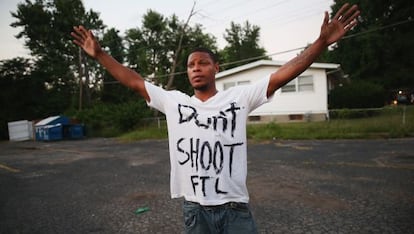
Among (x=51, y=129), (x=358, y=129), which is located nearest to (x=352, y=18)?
(x=358, y=129)

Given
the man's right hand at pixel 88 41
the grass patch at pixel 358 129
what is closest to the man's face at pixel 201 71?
the man's right hand at pixel 88 41

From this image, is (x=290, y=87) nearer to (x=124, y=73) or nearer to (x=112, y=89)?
(x=124, y=73)

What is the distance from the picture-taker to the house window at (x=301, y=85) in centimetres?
1906

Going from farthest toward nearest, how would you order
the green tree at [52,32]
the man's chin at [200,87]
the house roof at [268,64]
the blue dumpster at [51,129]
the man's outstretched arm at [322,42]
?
the green tree at [52,32], the blue dumpster at [51,129], the house roof at [268,64], the man's chin at [200,87], the man's outstretched arm at [322,42]

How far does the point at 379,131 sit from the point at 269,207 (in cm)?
980

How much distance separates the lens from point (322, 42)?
1723 millimetres

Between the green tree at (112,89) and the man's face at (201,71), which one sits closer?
the man's face at (201,71)

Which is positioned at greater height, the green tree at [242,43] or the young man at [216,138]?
the green tree at [242,43]

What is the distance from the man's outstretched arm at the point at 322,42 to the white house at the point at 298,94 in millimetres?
16558

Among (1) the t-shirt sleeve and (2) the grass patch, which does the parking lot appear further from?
(2) the grass patch

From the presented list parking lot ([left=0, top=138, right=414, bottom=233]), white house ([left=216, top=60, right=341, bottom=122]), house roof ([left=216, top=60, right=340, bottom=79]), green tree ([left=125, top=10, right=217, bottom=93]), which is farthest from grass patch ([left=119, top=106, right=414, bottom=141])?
green tree ([left=125, top=10, right=217, bottom=93])

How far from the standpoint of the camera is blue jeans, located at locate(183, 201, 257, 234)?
5.67ft

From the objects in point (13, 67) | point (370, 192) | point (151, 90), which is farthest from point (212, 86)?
point (13, 67)

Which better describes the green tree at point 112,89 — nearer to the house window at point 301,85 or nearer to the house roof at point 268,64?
the house roof at point 268,64
